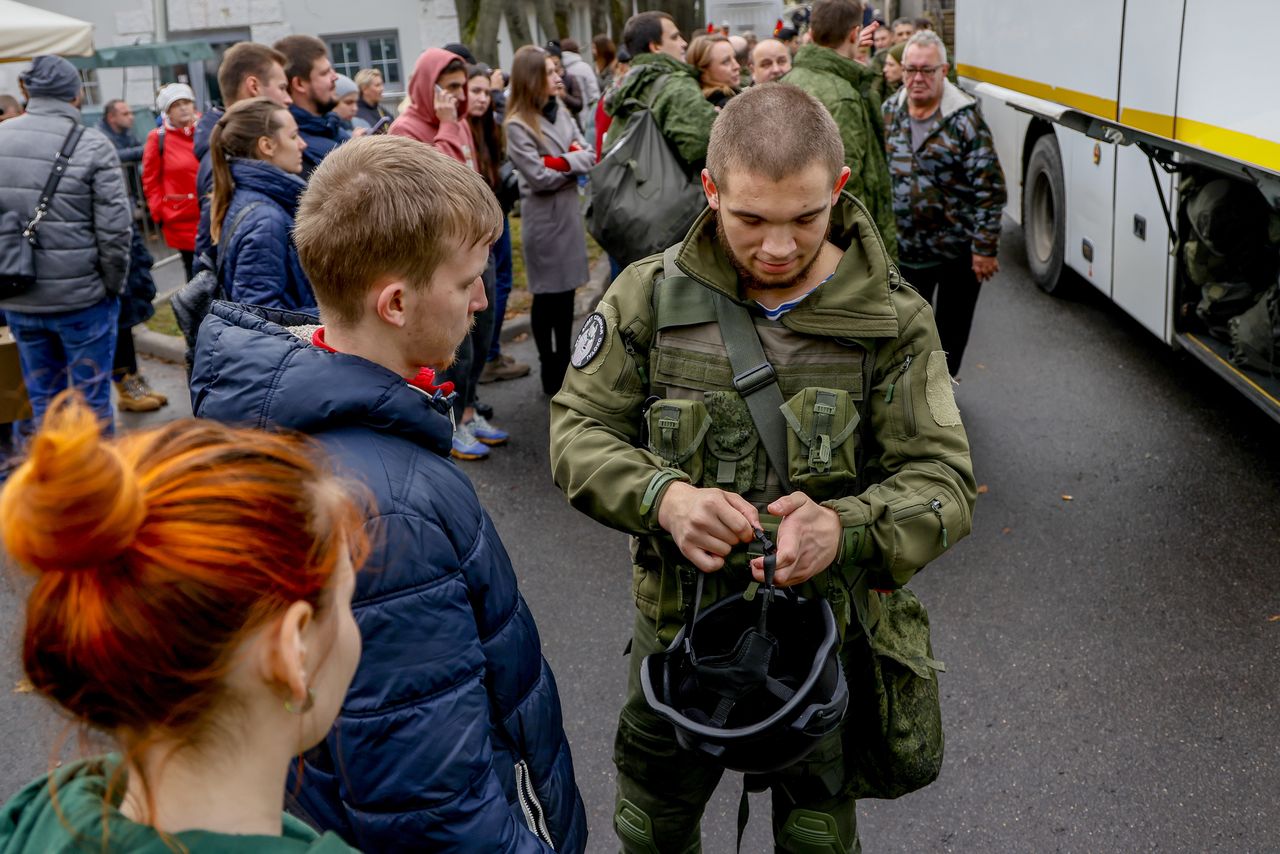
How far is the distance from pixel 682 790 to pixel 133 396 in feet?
19.3

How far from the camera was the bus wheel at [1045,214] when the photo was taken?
8.27 meters

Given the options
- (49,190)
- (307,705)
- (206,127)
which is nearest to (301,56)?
(206,127)

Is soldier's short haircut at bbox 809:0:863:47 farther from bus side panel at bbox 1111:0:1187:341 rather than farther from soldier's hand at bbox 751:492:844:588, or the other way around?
soldier's hand at bbox 751:492:844:588

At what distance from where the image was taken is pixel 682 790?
102 inches

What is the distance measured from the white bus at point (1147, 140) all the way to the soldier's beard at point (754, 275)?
2.83m

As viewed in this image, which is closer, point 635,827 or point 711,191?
point 711,191

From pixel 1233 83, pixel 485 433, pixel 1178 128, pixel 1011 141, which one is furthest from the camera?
pixel 1011 141

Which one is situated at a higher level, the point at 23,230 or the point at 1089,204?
the point at 23,230

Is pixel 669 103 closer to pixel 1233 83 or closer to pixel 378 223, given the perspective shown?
pixel 1233 83

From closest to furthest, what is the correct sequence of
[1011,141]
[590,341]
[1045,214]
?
[590,341], [1045,214], [1011,141]

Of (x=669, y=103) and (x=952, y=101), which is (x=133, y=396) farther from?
(x=952, y=101)

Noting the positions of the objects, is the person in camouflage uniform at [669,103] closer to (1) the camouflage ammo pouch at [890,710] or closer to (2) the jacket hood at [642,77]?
(2) the jacket hood at [642,77]

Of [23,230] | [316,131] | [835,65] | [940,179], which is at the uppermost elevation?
[835,65]

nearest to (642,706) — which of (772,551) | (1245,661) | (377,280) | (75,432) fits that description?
(772,551)
